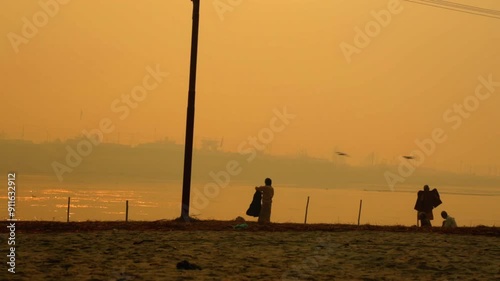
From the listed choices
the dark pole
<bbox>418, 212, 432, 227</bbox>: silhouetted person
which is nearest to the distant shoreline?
the dark pole

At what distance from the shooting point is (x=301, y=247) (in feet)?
68.5

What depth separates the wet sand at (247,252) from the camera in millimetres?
16359

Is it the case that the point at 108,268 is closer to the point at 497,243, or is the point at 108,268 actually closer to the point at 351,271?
the point at 351,271

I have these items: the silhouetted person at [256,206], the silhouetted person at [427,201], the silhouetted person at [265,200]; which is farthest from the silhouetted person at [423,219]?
the silhouetted person at [256,206]

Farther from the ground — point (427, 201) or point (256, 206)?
point (427, 201)

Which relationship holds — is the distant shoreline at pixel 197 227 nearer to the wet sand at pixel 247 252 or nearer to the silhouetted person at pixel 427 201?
the wet sand at pixel 247 252

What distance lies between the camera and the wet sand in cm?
1636

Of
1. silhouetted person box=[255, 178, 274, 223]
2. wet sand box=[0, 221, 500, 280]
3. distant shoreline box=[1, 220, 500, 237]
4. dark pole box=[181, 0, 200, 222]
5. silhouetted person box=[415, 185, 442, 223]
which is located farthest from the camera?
silhouetted person box=[415, 185, 442, 223]

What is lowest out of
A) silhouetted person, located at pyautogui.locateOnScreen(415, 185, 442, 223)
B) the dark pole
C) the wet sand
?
the wet sand

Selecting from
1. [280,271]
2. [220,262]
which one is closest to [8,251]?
[220,262]

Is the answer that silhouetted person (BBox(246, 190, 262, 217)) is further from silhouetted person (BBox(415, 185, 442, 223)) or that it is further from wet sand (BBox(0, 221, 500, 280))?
silhouetted person (BBox(415, 185, 442, 223))

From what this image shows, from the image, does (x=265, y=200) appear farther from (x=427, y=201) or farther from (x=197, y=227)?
(x=427, y=201)

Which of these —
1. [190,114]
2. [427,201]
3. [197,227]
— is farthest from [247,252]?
[427,201]

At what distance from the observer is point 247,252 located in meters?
19.7
